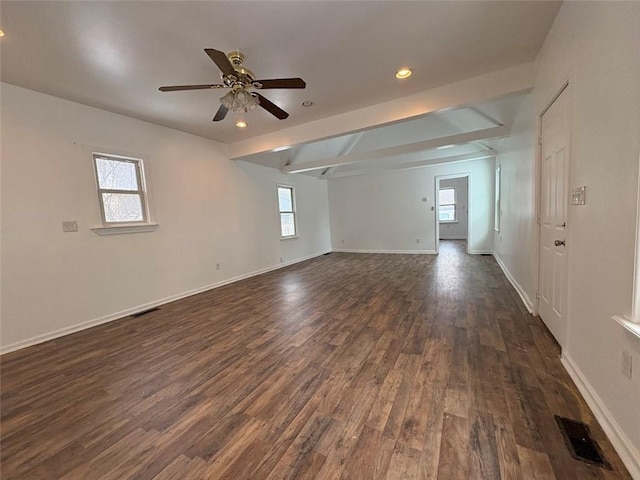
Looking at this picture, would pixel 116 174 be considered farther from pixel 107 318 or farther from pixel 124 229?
pixel 107 318

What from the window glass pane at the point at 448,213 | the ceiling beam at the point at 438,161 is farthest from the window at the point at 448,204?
the ceiling beam at the point at 438,161

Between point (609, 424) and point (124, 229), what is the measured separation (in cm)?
475

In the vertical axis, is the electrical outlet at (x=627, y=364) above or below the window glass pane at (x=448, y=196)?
below

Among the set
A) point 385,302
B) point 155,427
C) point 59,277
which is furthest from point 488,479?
point 59,277

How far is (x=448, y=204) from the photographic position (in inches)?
399

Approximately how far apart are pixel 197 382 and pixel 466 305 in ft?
9.89

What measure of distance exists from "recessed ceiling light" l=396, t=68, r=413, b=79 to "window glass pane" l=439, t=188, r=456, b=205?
8.37m

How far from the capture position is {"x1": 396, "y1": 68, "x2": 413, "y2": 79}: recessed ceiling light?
103 inches

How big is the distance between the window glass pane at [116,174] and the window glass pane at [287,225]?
3.32m

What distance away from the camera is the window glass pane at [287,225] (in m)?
6.46

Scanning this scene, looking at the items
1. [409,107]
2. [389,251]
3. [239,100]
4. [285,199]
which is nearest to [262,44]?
[239,100]

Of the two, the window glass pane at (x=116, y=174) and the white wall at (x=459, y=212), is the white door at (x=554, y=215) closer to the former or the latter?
the window glass pane at (x=116, y=174)

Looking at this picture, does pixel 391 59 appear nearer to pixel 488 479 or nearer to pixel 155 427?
pixel 488 479

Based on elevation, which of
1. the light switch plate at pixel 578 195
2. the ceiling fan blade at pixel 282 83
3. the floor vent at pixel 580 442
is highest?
the ceiling fan blade at pixel 282 83
